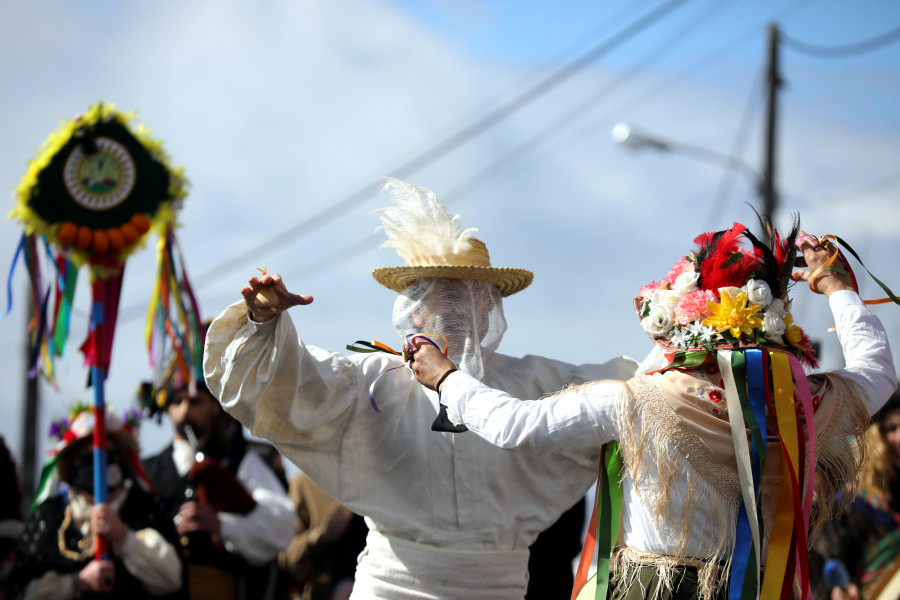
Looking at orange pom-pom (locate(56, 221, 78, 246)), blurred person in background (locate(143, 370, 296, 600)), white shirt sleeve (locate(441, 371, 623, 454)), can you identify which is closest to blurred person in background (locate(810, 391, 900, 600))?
white shirt sleeve (locate(441, 371, 623, 454))

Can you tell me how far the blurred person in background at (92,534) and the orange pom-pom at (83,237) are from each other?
118 cm

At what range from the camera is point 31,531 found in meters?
5.18

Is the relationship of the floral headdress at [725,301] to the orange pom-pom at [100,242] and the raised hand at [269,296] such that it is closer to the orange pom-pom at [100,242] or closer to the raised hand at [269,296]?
the raised hand at [269,296]

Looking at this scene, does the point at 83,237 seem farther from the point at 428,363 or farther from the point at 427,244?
the point at 428,363

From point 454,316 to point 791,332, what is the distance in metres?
1.19

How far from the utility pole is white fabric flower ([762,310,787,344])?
23.5 feet

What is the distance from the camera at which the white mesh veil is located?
11.1ft

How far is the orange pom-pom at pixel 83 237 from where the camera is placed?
4633 mm

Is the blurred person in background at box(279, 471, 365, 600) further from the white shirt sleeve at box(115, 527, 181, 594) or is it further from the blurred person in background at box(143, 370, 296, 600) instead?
the white shirt sleeve at box(115, 527, 181, 594)

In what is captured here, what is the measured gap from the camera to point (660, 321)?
2.64 metres

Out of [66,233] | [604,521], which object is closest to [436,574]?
[604,521]

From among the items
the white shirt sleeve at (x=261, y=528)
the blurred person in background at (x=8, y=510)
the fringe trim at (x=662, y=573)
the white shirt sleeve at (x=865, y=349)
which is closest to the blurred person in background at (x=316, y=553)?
the white shirt sleeve at (x=261, y=528)

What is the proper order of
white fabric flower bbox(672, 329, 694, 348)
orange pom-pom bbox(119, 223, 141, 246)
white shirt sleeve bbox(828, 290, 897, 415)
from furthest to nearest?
1. orange pom-pom bbox(119, 223, 141, 246)
2. white shirt sleeve bbox(828, 290, 897, 415)
3. white fabric flower bbox(672, 329, 694, 348)

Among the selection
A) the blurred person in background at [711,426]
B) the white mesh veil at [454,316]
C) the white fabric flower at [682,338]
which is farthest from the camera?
the white mesh veil at [454,316]
